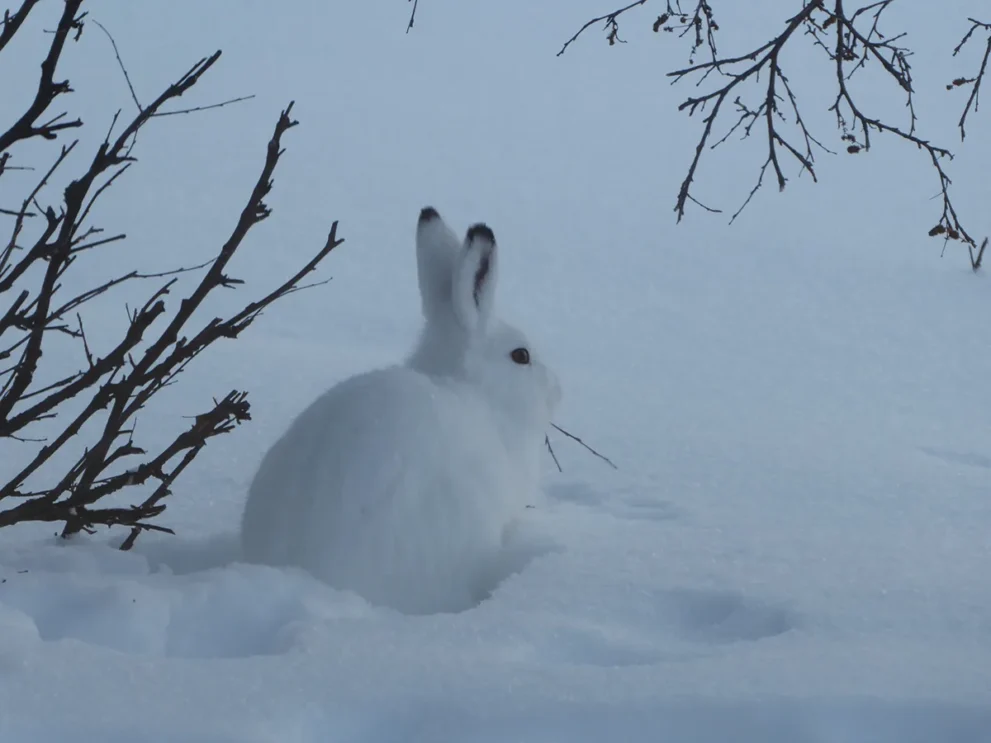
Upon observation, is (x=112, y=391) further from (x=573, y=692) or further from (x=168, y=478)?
(x=573, y=692)

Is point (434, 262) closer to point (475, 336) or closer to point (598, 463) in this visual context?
point (475, 336)

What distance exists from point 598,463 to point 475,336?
3.10ft

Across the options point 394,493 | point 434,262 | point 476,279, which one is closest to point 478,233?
point 476,279

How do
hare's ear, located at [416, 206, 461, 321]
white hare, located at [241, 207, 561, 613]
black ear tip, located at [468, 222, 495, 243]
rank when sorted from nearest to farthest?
white hare, located at [241, 207, 561, 613] < black ear tip, located at [468, 222, 495, 243] < hare's ear, located at [416, 206, 461, 321]

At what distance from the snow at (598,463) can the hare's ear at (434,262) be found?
0.70 meters

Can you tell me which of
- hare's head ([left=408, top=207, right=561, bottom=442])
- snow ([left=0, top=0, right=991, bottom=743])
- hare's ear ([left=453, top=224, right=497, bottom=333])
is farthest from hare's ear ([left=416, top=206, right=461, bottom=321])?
snow ([left=0, top=0, right=991, bottom=743])

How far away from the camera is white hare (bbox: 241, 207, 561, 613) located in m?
2.31

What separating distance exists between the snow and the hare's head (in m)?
0.35

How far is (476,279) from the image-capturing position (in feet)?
9.91

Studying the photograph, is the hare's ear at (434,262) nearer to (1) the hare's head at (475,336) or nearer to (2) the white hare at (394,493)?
(1) the hare's head at (475,336)

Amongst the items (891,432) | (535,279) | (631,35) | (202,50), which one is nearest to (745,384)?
(891,432)

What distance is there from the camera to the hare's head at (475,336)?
299 cm

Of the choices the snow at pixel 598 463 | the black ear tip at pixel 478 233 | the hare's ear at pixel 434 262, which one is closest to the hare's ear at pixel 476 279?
the black ear tip at pixel 478 233

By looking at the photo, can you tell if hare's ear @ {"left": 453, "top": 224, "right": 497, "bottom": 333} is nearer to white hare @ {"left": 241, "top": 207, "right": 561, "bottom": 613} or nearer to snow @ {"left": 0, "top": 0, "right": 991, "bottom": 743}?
white hare @ {"left": 241, "top": 207, "right": 561, "bottom": 613}
